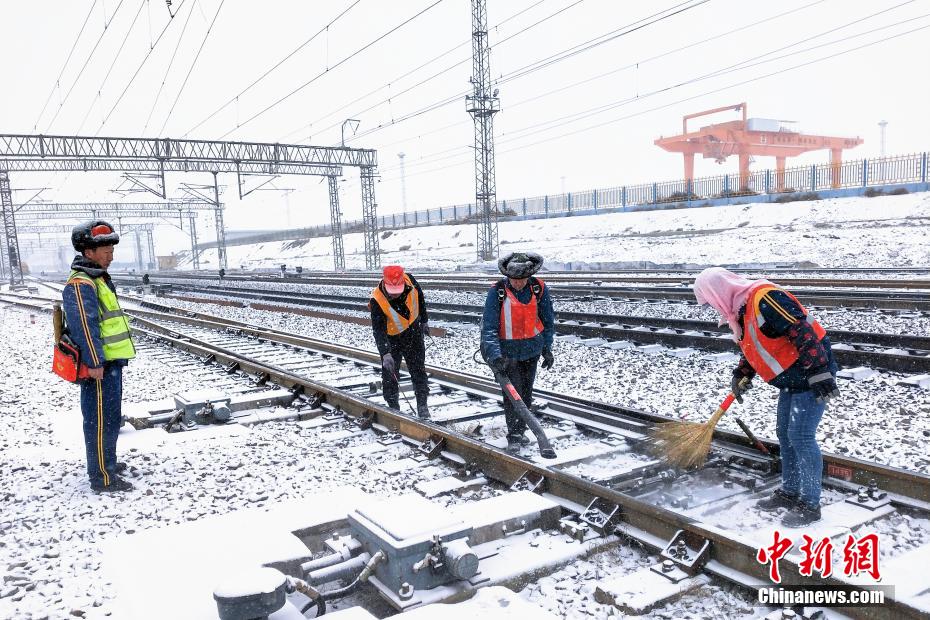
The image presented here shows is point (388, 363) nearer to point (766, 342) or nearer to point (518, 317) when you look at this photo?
point (518, 317)

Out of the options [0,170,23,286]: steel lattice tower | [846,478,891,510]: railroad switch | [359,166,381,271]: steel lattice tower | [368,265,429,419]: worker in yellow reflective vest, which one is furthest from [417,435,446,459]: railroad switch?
[0,170,23,286]: steel lattice tower

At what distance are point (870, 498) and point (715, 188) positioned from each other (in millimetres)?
35896

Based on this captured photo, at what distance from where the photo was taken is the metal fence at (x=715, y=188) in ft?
96.6

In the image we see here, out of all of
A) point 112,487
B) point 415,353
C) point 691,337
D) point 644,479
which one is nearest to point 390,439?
point 415,353

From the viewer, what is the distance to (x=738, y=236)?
2859 centimetres

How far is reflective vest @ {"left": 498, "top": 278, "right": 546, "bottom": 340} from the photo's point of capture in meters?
5.07

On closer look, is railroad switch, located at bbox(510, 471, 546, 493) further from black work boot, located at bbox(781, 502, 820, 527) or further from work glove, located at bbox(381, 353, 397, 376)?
work glove, located at bbox(381, 353, 397, 376)

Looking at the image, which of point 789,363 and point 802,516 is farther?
point 789,363

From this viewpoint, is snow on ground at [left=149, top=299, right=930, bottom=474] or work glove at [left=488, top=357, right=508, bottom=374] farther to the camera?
work glove at [left=488, top=357, right=508, bottom=374]

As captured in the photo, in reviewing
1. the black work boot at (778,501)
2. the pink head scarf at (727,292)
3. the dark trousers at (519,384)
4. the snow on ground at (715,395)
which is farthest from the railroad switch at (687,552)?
the snow on ground at (715,395)

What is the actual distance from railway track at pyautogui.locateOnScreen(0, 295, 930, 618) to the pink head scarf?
107 cm
